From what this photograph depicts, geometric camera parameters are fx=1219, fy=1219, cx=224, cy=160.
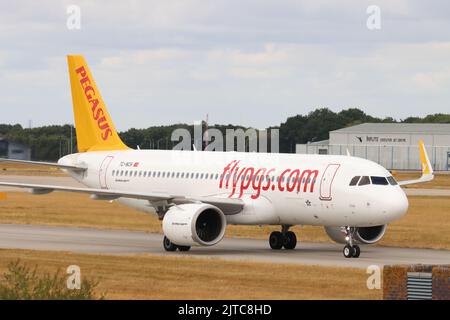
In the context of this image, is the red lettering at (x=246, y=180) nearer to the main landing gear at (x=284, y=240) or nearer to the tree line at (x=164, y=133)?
the main landing gear at (x=284, y=240)

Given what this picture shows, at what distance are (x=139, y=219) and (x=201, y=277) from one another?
25.7 metres

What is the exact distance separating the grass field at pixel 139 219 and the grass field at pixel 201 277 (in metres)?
11.9

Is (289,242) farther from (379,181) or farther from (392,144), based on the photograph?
(392,144)

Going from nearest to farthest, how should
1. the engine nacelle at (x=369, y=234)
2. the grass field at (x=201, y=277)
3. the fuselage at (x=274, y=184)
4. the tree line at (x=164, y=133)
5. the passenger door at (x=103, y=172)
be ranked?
the grass field at (x=201, y=277) < the fuselage at (x=274, y=184) < the engine nacelle at (x=369, y=234) < the passenger door at (x=103, y=172) < the tree line at (x=164, y=133)

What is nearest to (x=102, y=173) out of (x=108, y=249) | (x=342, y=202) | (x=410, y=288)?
(x=108, y=249)

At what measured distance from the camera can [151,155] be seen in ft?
154

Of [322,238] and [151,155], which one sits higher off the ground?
[151,155]

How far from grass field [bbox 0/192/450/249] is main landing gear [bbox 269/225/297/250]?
452 cm

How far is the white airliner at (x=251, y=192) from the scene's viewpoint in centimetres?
3972

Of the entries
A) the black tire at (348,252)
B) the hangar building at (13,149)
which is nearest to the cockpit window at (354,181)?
the black tire at (348,252)

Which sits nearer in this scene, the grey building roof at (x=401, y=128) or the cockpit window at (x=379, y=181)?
the cockpit window at (x=379, y=181)

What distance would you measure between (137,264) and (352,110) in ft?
520
